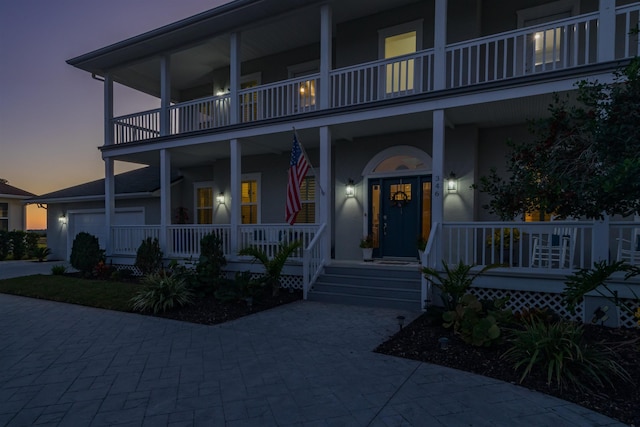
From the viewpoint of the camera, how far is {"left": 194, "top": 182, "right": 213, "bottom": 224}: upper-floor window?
12.9 m

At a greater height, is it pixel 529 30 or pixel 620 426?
pixel 529 30

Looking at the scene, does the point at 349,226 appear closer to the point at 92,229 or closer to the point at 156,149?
the point at 156,149

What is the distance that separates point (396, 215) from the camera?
356 inches

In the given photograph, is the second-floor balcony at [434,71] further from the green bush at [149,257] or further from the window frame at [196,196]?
the green bush at [149,257]

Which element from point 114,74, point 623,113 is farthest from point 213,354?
point 114,74

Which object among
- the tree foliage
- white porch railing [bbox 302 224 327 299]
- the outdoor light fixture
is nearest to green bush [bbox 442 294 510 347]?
the tree foliage

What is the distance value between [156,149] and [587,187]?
34.0ft

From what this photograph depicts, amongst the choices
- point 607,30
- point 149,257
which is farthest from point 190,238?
point 607,30

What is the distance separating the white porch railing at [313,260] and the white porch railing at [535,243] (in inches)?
102

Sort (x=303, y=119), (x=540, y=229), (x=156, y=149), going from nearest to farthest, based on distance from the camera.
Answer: (x=540, y=229) < (x=303, y=119) < (x=156, y=149)

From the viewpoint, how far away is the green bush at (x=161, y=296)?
652 centimetres

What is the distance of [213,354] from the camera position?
435 centimetres

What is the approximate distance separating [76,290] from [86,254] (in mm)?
2332

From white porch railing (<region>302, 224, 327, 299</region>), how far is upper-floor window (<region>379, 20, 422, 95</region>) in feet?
12.9
